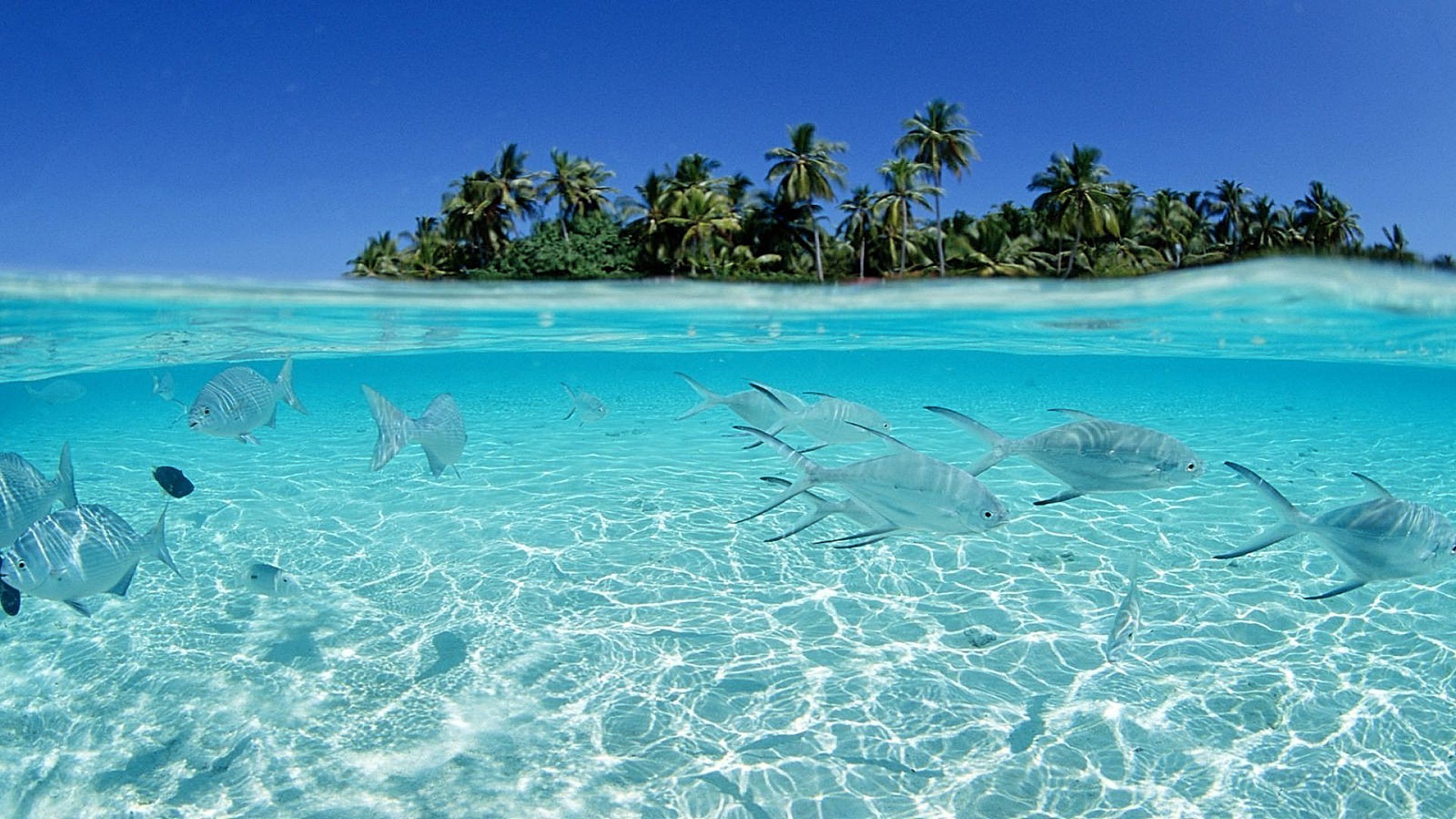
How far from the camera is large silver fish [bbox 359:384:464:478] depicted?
5129mm

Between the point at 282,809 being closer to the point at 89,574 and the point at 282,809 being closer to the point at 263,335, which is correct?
the point at 89,574

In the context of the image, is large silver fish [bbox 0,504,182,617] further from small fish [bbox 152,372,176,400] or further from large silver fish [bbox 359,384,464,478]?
small fish [bbox 152,372,176,400]

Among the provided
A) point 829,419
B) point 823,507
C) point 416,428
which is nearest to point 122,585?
point 416,428

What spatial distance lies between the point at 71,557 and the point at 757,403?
14.2ft

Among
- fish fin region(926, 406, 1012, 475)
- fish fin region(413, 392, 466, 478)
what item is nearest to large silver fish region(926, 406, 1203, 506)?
fish fin region(926, 406, 1012, 475)

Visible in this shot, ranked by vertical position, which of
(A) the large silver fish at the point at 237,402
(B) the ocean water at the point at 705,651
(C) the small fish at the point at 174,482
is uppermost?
(A) the large silver fish at the point at 237,402

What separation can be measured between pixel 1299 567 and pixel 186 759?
1069 cm

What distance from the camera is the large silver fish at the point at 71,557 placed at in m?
4.31

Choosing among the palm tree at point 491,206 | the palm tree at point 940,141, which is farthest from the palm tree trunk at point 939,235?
the palm tree at point 491,206

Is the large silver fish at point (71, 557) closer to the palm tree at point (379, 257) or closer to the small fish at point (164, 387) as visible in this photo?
the small fish at point (164, 387)

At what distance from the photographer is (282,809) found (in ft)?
16.4

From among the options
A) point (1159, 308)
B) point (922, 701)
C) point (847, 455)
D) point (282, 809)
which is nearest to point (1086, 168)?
point (1159, 308)

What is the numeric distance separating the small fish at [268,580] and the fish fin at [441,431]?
5.11 feet

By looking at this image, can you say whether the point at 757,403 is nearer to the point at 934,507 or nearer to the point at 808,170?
the point at 934,507
